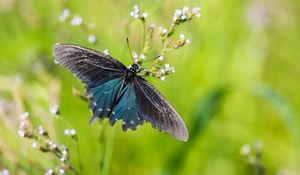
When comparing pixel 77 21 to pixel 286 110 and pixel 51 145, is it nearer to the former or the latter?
pixel 51 145

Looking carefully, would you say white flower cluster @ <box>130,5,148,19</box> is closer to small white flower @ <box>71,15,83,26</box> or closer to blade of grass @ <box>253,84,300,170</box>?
small white flower @ <box>71,15,83,26</box>

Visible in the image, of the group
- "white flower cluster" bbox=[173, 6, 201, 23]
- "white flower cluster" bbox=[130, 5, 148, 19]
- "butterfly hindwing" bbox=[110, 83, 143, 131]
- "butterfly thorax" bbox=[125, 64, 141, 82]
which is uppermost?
"white flower cluster" bbox=[130, 5, 148, 19]

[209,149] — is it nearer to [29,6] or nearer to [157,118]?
[29,6]

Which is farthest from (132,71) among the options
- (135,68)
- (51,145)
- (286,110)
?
(286,110)

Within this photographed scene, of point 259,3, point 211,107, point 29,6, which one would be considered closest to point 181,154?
point 211,107

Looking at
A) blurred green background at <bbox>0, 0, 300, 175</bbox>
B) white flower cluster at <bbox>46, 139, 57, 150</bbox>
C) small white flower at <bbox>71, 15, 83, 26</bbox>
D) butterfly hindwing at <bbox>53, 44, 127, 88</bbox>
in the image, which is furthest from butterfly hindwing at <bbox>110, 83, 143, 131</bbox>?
blurred green background at <bbox>0, 0, 300, 175</bbox>

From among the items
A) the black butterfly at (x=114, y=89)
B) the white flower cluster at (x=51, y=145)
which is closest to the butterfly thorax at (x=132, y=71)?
the black butterfly at (x=114, y=89)
